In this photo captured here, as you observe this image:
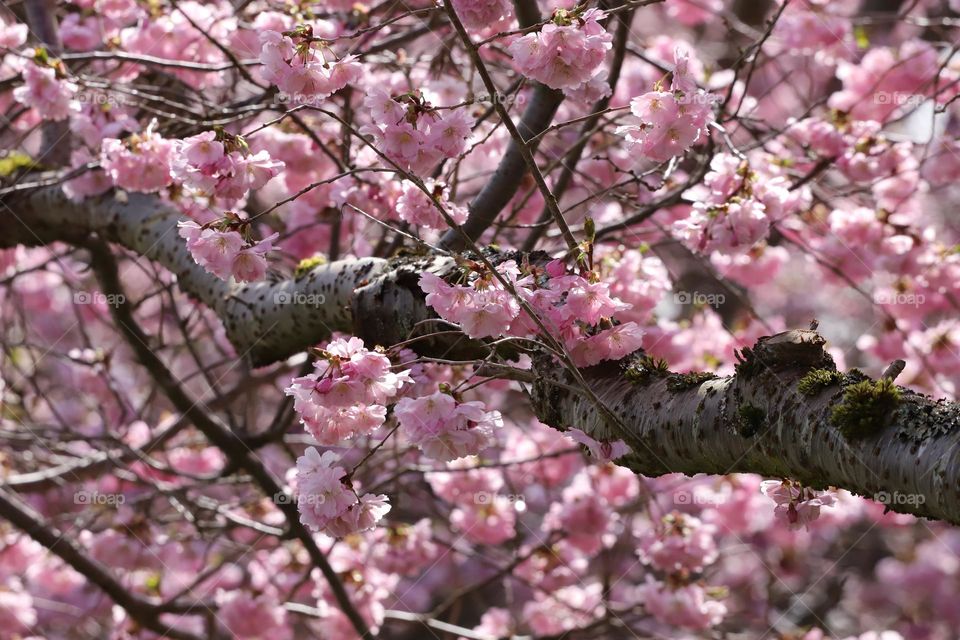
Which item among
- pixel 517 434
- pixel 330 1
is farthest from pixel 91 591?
pixel 330 1

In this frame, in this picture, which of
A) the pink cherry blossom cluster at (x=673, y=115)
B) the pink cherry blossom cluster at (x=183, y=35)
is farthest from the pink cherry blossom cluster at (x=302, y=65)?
the pink cherry blossom cluster at (x=183, y=35)

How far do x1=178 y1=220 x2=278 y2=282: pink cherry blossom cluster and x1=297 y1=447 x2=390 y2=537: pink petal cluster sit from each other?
1.40 ft

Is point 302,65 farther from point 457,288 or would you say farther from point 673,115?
point 673,115

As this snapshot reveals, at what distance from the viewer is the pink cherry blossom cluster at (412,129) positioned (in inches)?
81.0

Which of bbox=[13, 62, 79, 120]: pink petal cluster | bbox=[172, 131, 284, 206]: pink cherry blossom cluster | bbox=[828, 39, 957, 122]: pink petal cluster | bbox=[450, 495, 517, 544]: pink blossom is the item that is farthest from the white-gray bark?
bbox=[828, 39, 957, 122]: pink petal cluster

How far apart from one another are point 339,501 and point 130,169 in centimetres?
139

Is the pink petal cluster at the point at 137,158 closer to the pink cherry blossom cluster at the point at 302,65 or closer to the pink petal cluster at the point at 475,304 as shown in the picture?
the pink cherry blossom cluster at the point at 302,65

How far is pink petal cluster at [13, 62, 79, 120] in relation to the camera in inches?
118

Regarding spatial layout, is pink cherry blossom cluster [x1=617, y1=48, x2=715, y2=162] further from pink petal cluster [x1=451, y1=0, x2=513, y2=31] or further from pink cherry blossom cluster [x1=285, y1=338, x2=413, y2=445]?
pink cherry blossom cluster [x1=285, y1=338, x2=413, y2=445]

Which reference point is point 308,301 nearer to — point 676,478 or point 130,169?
point 130,169

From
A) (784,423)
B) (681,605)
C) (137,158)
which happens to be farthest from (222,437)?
(784,423)

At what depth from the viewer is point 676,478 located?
16.6ft

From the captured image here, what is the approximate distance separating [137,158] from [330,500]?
1.37 meters

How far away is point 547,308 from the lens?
6.52ft
